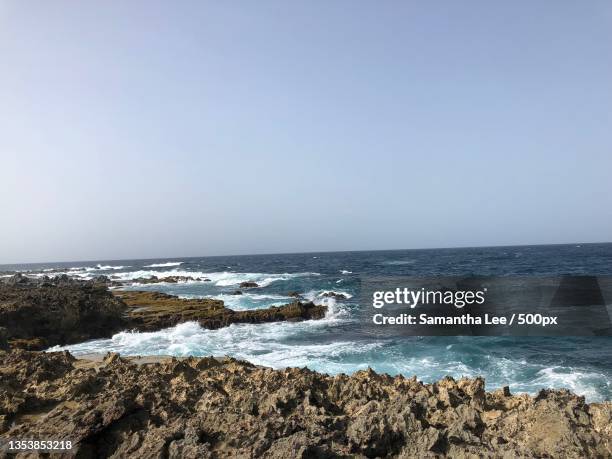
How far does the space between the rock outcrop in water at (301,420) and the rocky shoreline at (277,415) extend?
0.06 feet

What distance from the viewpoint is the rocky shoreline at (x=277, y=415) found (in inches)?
205

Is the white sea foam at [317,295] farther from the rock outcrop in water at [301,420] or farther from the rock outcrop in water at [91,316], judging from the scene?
the rock outcrop in water at [301,420]

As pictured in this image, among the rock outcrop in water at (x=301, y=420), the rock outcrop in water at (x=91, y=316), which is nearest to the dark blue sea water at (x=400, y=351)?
the rock outcrop in water at (x=91, y=316)

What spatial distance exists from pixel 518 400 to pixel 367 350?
35.6ft

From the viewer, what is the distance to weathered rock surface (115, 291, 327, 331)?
999 inches

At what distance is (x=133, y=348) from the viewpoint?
19.8 meters

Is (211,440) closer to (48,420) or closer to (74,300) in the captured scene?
(48,420)

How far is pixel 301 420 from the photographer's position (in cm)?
609

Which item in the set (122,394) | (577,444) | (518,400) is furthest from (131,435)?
(518,400)

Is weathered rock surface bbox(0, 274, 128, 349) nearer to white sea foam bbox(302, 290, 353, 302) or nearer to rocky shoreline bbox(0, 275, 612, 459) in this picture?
rocky shoreline bbox(0, 275, 612, 459)

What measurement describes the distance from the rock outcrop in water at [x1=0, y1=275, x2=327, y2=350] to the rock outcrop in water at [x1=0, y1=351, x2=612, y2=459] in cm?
1545

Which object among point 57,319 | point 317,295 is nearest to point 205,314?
point 57,319

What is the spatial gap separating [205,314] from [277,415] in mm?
22023

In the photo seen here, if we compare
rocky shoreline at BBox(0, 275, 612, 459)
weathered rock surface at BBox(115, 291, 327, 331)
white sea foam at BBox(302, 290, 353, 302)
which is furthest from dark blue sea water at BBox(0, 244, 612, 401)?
white sea foam at BBox(302, 290, 353, 302)
